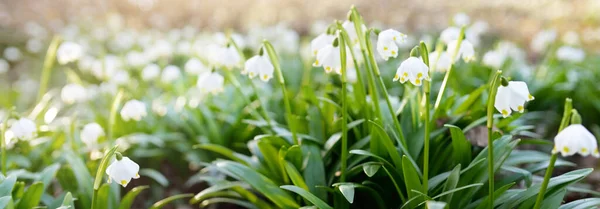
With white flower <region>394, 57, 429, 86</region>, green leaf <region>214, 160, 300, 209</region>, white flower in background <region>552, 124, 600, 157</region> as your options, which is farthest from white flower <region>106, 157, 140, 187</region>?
white flower in background <region>552, 124, 600, 157</region>

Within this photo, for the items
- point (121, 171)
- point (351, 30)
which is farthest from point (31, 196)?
point (351, 30)

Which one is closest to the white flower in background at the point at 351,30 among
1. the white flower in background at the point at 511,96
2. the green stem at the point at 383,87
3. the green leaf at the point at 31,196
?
the green stem at the point at 383,87

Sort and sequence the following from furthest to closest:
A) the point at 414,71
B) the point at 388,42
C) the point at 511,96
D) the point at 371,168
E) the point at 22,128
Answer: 1. the point at 22,128
2. the point at 371,168
3. the point at 388,42
4. the point at 414,71
5. the point at 511,96

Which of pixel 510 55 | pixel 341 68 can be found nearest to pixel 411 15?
pixel 510 55

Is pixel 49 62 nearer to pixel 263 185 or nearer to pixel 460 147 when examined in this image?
pixel 263 185

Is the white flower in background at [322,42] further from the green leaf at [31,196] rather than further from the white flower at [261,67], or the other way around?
the green leaf at [31,196]
